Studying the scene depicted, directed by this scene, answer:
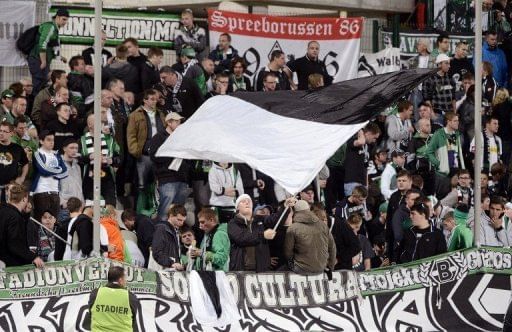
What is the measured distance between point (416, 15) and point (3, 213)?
1390 centimetres

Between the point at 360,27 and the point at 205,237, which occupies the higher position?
the point at 360,27

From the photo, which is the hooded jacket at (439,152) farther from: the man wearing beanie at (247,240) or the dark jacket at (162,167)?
the man wearing beanie at (247,240)

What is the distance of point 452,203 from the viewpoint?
2631 cm

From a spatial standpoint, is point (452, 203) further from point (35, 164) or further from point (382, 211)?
point (35, 164)

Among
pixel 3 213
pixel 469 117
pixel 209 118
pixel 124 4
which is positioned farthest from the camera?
pixel 124 4

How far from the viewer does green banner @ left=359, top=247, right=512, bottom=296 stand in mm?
22703

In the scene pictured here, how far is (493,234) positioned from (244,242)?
4397mm

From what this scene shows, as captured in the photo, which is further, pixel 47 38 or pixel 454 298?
pixel 47 38

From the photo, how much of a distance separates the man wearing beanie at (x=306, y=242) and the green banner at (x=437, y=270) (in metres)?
0.74

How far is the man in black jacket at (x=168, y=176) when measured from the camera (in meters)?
24.7

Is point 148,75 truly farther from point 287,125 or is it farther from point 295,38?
point 287,125

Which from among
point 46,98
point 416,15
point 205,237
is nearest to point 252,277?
point 205,237

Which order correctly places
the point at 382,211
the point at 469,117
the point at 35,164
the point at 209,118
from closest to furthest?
the point at 209,118, the point at 35,164, the point at 382,211, the point at 469,117

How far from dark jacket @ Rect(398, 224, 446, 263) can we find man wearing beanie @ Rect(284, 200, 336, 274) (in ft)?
4.73
